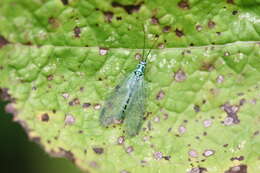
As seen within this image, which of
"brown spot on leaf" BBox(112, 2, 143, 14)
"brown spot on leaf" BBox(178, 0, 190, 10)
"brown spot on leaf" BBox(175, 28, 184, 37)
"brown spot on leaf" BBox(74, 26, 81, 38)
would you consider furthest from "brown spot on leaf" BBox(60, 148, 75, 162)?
"brown spot on leaf" BBox(178, 0, 190, 10)

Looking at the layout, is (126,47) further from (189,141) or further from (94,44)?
(189,141)

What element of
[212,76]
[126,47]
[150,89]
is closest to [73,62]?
[126,47]

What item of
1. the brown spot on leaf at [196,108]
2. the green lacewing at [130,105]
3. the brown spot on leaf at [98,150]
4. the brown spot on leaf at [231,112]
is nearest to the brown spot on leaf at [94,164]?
the brown spot on leaf at [98,150]

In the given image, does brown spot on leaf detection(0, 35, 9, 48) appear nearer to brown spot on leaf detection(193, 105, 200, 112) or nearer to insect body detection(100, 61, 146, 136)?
insect body detection(100, 61, 146, 136)

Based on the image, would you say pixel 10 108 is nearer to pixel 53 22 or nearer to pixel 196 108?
pixel 53 22

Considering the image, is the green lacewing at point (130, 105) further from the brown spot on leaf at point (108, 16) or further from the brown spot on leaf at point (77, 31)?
the brown spot on leaf at point (77, 31)
